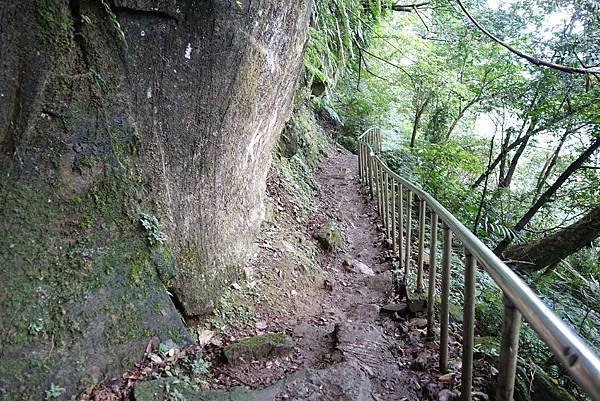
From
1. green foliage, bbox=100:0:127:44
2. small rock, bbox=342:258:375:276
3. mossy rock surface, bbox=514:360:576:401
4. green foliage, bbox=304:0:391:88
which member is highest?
green foliage, bbox=304:0:391:88

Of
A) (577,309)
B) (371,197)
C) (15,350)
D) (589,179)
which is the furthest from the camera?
(371,197)

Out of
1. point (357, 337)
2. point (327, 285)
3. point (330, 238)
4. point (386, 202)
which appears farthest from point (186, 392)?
point (386, 202)

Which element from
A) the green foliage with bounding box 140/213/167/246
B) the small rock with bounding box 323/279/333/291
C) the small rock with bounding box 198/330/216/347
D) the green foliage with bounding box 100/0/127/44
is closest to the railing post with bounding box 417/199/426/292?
the small rock with bounding box 323/279/333/291

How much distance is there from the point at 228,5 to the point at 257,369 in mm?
2805

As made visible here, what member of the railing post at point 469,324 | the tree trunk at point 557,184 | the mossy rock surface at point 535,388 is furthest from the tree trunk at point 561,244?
the railing post at point 469,324

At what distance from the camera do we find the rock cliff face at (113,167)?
7.97 feet

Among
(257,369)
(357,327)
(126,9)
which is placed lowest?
(257,369)

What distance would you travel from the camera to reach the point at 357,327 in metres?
3.47

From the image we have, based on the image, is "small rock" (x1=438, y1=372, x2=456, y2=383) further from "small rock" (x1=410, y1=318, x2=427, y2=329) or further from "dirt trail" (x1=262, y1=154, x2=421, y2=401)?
"small rock" (x1=410, y1=318, x2=427, y2=329)

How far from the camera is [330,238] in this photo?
5.98m

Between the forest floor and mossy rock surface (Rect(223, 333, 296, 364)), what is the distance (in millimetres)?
38

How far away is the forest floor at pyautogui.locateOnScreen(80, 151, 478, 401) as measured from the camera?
2.62 meters

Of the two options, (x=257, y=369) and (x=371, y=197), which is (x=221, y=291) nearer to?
(x=257, y=369)

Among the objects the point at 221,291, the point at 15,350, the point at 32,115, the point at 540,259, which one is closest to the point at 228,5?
the point at 32,115
